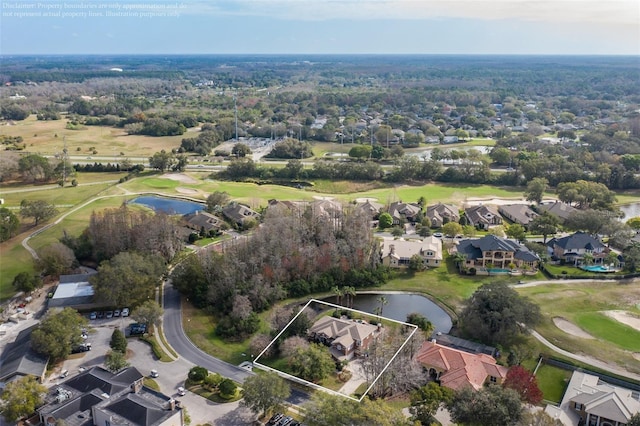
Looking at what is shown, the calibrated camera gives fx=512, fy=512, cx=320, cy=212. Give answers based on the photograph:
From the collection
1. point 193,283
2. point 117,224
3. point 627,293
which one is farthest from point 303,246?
point 627,293

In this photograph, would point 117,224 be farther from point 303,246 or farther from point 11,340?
point 303,246

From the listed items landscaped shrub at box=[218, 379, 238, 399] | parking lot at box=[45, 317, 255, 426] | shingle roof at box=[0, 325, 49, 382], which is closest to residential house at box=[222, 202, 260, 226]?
parking lot at box=[45, 317, 255, 426]


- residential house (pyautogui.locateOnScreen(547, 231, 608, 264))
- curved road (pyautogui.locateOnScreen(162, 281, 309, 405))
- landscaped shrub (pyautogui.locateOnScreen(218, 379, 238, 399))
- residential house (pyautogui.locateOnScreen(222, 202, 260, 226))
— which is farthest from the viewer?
residential house (pyautogui.locateOnScreen(222, 202, 260, 226))

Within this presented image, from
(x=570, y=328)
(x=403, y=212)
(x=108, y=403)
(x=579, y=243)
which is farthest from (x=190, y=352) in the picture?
(x=579, y=243)

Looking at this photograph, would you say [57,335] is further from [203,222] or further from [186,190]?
[186,190]

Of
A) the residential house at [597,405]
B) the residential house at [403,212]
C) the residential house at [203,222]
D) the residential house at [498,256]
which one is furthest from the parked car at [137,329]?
the residential house at [403,212]

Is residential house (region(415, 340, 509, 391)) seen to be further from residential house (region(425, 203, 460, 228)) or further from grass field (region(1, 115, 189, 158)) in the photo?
grass field (region(1, 115, 189, 158))
